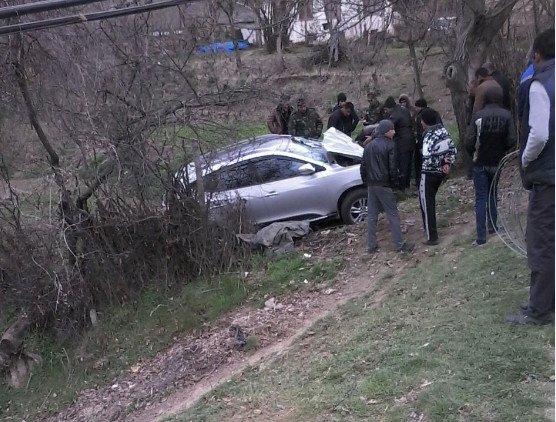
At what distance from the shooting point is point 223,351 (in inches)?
299

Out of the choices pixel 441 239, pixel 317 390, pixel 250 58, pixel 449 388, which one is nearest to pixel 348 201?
pixel 441 239

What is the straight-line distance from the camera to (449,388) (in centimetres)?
471

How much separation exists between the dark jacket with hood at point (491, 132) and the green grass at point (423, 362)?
992mm

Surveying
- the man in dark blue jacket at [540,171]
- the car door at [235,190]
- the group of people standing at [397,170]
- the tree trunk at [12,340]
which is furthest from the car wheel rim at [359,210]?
the man in dark blue jacket at [540,171]

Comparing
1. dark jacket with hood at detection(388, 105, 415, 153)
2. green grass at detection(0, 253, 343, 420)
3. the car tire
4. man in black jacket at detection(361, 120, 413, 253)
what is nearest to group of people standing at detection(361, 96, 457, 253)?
man in black jacket at detection(361, 120, 413, 253)

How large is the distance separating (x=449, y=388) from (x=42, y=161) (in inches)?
272

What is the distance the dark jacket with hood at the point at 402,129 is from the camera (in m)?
10.1

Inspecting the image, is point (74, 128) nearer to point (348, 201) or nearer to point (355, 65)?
point (348, 201)

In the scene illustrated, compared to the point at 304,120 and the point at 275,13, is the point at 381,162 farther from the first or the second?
the point at 275,13

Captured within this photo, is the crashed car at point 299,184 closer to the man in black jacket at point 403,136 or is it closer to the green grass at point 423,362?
the man in black jacket at point 403,136

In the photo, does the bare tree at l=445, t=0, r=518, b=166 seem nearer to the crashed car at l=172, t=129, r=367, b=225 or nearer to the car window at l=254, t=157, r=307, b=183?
the crashed car at l=172, t=129, r=367, b=225

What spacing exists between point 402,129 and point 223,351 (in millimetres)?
4430

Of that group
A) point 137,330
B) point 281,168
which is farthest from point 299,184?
point 137,330

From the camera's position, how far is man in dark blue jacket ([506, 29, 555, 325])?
4750 millimetres
